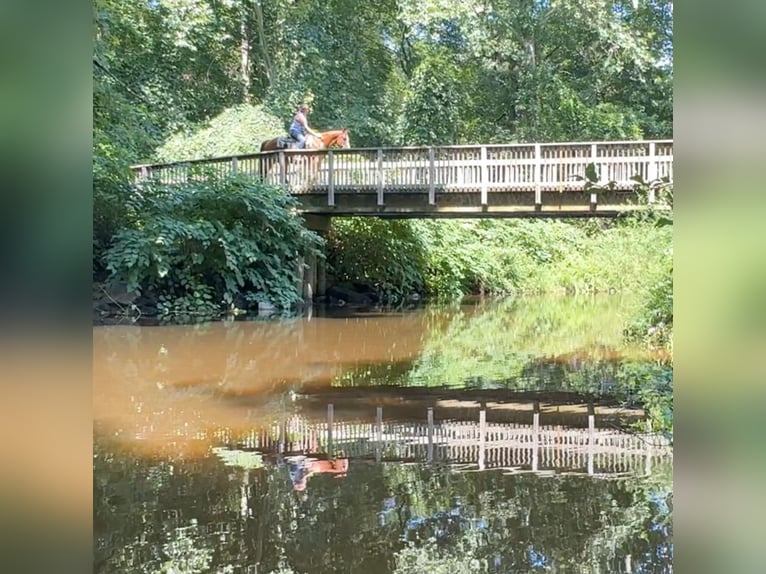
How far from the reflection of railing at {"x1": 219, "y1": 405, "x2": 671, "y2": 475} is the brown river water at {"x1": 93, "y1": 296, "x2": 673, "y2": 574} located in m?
0.02

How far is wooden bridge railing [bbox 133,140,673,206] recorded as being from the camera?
47.3ft

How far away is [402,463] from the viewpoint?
4.88 meters

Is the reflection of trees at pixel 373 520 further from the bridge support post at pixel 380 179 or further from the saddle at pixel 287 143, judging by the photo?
the saddle at pixel 287 143

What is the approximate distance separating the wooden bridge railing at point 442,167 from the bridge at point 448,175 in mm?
19

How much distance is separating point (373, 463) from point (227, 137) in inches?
800

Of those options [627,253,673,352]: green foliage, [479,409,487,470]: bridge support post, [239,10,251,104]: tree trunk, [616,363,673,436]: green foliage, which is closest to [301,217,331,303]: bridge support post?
[627,253,673,352]: green foliage

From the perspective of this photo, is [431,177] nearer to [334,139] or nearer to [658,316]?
[334,139]

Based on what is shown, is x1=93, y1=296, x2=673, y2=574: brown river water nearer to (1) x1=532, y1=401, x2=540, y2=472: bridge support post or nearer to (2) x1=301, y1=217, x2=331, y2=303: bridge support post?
(1) x1=532, y1=401, x2=540, y2=472: bridge support post

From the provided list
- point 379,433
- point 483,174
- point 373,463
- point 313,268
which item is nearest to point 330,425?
point 379,433

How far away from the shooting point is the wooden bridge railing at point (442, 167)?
14.4 metres

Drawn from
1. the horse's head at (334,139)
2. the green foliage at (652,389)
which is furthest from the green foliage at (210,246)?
the green foliage at (652,389)
